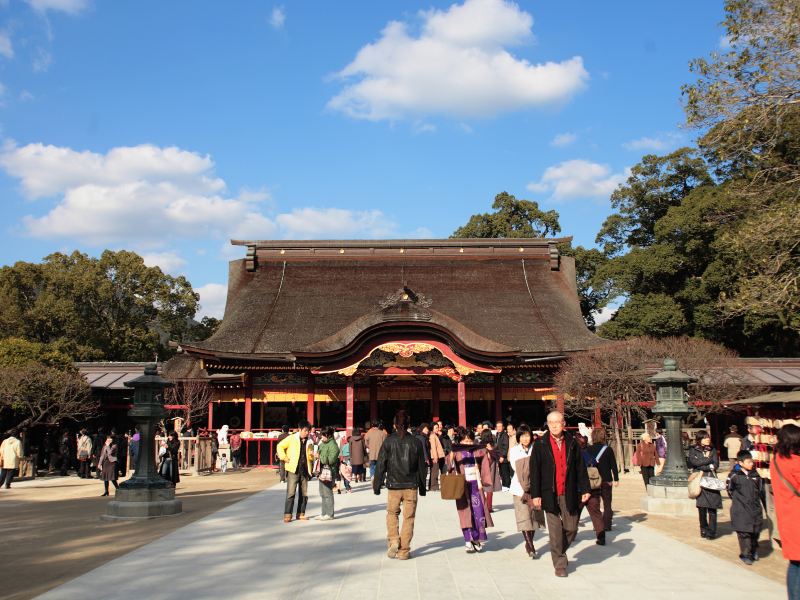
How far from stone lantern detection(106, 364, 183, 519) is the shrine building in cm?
910

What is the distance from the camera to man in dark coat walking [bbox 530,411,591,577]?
705cm

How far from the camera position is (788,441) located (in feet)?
17.4

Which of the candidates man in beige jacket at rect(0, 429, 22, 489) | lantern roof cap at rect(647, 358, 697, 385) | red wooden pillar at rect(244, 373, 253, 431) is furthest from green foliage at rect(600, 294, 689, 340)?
man in beige jacket at rect(0, 429, 22, 489)

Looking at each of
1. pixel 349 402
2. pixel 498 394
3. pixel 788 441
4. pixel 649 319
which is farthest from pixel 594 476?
pixel 649 319

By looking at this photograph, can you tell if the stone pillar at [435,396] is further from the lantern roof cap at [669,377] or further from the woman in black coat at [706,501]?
the woman in black coat at [706,501]

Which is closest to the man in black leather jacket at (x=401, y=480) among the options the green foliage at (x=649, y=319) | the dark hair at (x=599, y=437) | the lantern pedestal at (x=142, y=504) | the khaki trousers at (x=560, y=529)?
the khaki trousers at (x=560, y=529)

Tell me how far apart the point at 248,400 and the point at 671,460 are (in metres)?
15.2

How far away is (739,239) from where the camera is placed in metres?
12.8

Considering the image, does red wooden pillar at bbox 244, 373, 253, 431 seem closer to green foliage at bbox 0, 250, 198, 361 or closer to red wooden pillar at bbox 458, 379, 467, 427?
red wooden pillar at bbox 458, 379, 467, 427

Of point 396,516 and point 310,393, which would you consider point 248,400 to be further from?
point 396,516

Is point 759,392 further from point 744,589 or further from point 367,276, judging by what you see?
point 744,589

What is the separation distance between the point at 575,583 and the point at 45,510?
10459 millimetres

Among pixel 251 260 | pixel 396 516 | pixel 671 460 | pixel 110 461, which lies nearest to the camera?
pixel 396 516

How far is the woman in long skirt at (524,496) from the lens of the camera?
8.02 m
